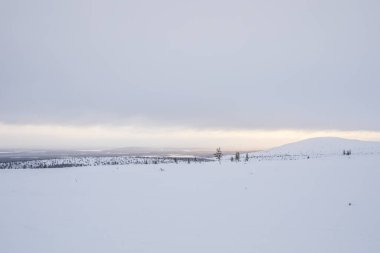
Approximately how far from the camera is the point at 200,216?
1068 cm

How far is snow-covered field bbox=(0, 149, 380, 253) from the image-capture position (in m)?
8.04

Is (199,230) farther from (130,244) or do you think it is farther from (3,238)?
(3,238)

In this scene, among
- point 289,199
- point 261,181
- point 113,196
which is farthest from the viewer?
point 261,181

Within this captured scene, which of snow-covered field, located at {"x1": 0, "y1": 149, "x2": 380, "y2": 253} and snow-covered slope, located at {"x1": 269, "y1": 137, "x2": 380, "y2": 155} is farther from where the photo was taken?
snow-covered slope, located at {"x1": 269, "y1": 137, "x2": 380, "y2": 155}

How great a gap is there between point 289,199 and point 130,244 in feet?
23.4

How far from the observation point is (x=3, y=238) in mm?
8539

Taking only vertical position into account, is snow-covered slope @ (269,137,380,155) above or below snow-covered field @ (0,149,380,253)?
above

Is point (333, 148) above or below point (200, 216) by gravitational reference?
above

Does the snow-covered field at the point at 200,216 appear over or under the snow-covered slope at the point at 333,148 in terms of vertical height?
under

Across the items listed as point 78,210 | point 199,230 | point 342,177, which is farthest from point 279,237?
point 342,177

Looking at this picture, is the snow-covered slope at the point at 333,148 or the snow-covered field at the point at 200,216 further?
the snow-covered slope at the point at 333,148

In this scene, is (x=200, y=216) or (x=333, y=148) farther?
(x=333, y=148)

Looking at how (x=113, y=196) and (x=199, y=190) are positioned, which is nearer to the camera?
(x=113, y=196)

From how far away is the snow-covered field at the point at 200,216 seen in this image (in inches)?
316
